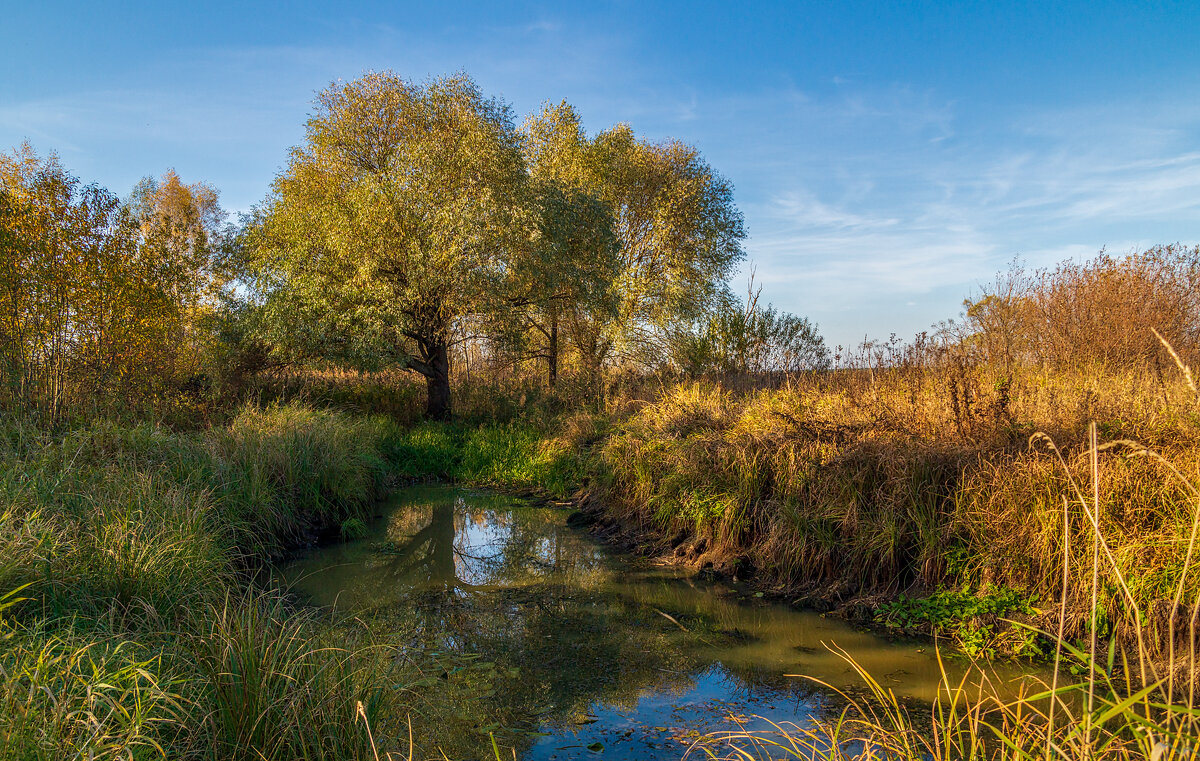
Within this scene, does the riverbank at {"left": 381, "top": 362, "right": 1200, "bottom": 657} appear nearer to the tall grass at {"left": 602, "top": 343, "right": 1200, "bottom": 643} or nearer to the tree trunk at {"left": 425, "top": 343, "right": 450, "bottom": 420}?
the tall grass at {"left": 602, "top": 343, "right": 1200, "bottom": 643}

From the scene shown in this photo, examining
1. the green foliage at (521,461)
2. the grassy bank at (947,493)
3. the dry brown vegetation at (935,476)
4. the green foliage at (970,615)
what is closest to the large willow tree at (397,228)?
the green foliage at (521,461)

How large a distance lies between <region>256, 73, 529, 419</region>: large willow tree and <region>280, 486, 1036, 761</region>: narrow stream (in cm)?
809

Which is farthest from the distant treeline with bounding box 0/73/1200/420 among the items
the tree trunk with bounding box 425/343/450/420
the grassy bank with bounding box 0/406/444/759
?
the grassy bank with bounding box 0/406/444/759

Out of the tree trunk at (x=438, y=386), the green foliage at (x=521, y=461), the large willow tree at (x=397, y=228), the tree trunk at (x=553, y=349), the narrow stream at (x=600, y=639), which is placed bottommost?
the narrow stream at (x=600, y=639)

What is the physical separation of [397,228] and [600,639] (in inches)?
512

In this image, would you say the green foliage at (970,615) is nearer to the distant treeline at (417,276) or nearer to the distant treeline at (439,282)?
the distant treeline at (439,282)

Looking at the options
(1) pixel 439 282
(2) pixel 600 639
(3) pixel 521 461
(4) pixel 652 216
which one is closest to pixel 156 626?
(2) pixel 600 639

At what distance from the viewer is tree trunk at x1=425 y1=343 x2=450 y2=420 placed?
18.3m

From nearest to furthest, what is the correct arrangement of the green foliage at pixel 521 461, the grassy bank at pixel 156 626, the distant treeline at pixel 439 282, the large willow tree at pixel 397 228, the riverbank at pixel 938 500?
the grassy bank at pixel 156 626 → the riverbank at pixel 938 500 → the distant treeline at pixel 439 282 → the green foliage at pixel 521 461 → the large willow tree at pixel 397 228

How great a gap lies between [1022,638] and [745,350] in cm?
980

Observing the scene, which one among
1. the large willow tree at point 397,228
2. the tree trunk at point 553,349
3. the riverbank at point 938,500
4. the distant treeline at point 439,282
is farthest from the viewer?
the tree trunk at point 553,349

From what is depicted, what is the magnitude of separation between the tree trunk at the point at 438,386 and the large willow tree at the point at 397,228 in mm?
37

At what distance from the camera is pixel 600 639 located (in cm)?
592

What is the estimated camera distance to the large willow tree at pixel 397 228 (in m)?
16.1
